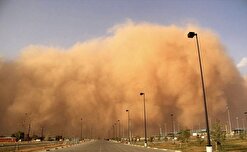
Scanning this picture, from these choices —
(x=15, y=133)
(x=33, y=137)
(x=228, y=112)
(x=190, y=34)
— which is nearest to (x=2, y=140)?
(x=15, y=133)

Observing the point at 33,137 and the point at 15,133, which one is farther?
the point at 33,137

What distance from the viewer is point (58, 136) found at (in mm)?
197125

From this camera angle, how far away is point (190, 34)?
27.4 metres

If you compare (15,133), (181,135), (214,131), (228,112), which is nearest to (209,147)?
(214,131)

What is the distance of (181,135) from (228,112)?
72286mm

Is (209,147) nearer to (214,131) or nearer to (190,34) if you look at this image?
(190,34)

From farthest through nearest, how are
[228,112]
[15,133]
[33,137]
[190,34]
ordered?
[33,137] → [15,133] → [228,112] → [190,34]

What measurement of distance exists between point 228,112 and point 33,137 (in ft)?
436

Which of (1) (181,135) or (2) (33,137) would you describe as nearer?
(1) (181,135)

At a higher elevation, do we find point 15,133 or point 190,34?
point 190,34

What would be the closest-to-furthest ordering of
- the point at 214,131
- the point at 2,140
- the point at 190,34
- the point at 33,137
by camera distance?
the point at 190,34 → the point at 214,131 → the point at 2,140 → the point at 33,137

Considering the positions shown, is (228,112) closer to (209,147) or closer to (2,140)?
(2,140)

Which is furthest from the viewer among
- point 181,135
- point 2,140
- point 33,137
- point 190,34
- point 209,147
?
point 33,137

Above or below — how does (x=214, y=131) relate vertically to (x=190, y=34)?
below
